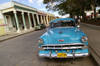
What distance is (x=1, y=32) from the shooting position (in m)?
13.2

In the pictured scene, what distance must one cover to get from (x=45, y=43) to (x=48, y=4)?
21.2 m

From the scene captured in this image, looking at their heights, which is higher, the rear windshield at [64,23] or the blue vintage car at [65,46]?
the rear windshield at [64,23]

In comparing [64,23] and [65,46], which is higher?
[64,23]

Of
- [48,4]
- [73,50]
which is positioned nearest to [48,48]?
[73,50]

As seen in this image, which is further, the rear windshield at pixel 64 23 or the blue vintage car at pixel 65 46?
the rear windshield at pixel 64 23

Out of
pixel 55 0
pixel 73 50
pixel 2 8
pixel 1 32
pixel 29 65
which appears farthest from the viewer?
pixel 55 0

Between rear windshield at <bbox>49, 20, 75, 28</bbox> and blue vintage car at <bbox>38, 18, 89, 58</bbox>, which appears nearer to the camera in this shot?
blue vintage car at <bbox>38, 18, 89, 58</bbox>

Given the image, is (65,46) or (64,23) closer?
(65,46)

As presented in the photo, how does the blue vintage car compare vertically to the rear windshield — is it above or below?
below

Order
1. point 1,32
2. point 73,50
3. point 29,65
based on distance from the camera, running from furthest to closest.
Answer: point 1,32 < point 29,65 < point 73,50

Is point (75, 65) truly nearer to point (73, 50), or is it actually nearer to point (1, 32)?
point (73, 50)

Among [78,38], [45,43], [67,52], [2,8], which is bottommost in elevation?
[67,52]

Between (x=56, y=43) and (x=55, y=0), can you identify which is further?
(x=55, y=0)

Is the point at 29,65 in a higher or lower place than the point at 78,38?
lower
